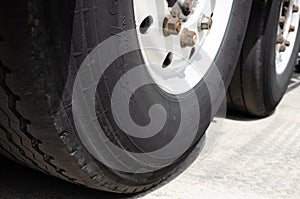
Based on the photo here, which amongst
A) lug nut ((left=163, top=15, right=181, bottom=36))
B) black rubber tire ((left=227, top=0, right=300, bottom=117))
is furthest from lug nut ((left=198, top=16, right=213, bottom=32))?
black rubber tire ((left=227, top=0, right=300, bottom=117))

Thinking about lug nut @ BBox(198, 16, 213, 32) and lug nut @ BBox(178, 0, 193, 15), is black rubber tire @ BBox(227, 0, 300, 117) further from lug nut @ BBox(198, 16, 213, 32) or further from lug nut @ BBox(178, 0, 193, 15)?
lug nut @ BBox(178, 0, 193, 15)

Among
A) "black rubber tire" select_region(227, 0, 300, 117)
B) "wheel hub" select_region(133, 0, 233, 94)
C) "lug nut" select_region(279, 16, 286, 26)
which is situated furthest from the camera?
"lug nut" select_region(279, 16, 286, 26)

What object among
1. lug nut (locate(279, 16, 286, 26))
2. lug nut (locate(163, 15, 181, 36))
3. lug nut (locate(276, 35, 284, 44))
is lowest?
lug nut (locate(276, 35, 284, 44))

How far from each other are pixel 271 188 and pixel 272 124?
74 centimetres

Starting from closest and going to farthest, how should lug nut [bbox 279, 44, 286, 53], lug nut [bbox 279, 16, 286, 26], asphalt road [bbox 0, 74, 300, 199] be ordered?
asphalt road [bbox 0, 74, 300, 199] → lug nut [bbox 279, 16, 286, 26] → lug nut [bbox 279, 44, 286, 53]

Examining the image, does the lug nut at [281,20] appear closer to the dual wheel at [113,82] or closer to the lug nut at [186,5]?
the dual wheel at [113,82]

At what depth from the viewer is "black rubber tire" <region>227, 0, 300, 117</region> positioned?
6.84 feet

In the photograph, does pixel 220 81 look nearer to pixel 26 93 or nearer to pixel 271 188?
pixel 271 188

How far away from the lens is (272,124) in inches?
92.0

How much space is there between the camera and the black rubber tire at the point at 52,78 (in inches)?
38.1

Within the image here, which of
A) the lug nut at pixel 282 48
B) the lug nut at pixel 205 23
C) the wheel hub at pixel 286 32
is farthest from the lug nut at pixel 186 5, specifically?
the lug nut at pixel 282 48

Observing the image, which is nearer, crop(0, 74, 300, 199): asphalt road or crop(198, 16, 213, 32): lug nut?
crop(0, 74, 300, 199): asphalt road

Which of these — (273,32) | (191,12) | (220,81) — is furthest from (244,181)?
(273,32)

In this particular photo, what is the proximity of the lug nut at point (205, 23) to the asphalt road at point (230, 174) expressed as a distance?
480mm
